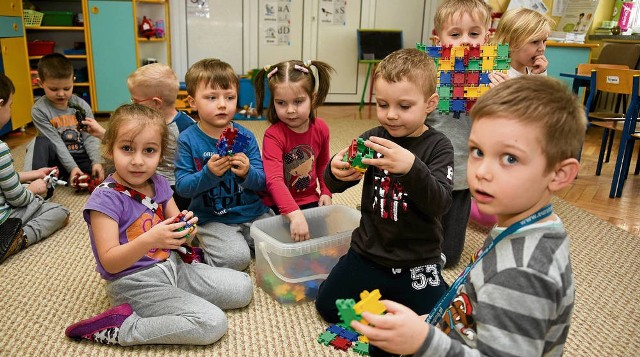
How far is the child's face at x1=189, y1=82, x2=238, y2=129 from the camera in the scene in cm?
189

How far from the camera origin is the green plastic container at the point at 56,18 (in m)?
4.34

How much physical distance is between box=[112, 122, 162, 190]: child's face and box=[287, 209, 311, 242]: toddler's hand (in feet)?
1.70

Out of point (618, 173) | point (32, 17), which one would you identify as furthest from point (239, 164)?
point (32, 17)

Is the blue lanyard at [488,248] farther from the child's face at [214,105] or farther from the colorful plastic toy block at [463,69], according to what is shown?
the child's face at [214,105]

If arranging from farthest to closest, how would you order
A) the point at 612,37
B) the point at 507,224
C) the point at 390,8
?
the point at 390,8 < the point at 612,37 < the point at 507,224

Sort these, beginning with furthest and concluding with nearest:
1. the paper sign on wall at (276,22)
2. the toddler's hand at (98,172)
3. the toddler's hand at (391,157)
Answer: the paper sign on wall at (276,22) < the toddler's hand at (98,172) < the toddler's hand at (391,157)

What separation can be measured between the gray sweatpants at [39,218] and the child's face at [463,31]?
1774mm

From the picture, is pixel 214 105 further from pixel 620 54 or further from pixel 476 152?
pixel 620 54

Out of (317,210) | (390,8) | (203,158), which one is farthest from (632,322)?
(390,8)

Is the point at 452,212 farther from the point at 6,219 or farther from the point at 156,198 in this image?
the point at 6,219

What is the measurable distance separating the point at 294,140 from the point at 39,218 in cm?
114

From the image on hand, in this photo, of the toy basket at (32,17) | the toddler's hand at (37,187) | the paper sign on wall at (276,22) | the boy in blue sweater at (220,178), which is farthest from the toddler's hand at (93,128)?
the paper sign on wall at (276,22)

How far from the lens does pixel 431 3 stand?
591cm

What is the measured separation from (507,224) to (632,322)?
116 centimetres
